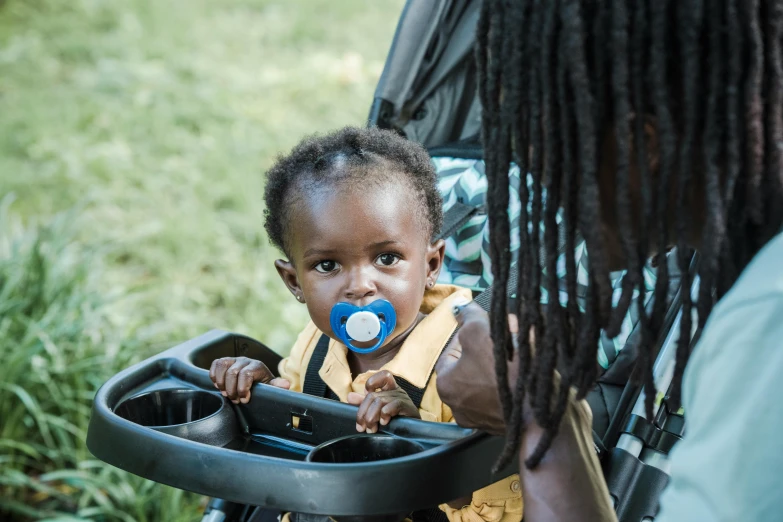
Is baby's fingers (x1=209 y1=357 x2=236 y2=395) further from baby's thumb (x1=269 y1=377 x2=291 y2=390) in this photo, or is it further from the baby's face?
the baby's face

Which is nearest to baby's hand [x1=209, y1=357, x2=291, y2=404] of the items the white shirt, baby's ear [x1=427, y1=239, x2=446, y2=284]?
baby's ear [x1=427, y1=239, x2=446, y2=284]

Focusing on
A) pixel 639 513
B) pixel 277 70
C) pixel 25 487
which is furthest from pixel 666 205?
pixel 277 70

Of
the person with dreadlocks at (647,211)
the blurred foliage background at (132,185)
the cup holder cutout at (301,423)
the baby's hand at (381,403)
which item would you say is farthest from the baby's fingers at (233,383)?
the blurred foliage background at (132,185)

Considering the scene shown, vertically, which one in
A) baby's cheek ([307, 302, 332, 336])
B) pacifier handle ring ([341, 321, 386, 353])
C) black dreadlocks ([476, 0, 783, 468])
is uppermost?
black dreadlocks ([476, 0, 783, 468])

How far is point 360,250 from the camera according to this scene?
1890mm

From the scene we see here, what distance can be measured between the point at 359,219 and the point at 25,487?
174cm

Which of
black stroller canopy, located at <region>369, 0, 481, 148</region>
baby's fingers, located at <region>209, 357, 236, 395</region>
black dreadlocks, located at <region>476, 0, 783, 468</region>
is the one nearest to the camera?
black dreadlocks, located at <region>476, 0, 783, 468</region>

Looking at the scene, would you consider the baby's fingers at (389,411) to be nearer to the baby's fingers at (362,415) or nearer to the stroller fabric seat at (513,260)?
the baby's fingers at (362,415)

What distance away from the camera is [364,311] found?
184 cm

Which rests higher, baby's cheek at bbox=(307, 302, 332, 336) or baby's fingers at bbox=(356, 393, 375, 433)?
baby's cheek at bbox=(307, 302, 332, 336)

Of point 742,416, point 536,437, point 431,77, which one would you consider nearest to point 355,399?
point 536,437

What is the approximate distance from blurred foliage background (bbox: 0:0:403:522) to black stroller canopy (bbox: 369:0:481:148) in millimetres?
1306

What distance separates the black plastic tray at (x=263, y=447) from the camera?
1.37m

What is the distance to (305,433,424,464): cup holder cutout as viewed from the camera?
5.01 feet
